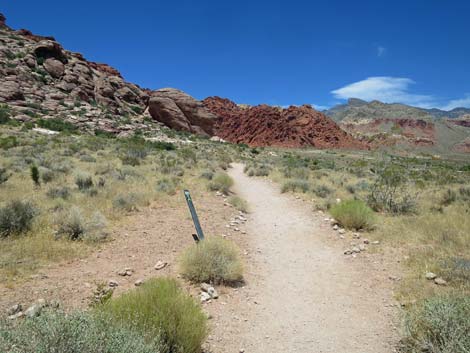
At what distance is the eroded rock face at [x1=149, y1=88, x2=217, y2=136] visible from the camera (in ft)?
157

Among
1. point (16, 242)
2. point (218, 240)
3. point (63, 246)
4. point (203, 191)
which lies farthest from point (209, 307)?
point (203, 191)

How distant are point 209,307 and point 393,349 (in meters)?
2.33

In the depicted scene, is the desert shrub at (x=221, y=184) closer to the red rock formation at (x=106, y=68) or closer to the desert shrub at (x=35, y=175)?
the desert shrub at (x=35, y=175)

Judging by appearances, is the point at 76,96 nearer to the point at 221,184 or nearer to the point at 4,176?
the point at 4,176

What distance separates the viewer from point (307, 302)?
14.5 ft

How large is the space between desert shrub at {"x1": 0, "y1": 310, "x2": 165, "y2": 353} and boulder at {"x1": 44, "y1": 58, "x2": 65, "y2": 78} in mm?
46183

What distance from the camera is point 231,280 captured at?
497 centimetres

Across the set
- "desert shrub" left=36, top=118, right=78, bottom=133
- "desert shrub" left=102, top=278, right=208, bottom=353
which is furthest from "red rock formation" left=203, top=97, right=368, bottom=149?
"desert shrub" left=102, top=278, right=208, bottom=353

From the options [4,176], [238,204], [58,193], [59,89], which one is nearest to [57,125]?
[59,89]

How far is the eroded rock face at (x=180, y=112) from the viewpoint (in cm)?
4797

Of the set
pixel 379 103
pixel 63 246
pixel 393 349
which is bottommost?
pixel 393 349

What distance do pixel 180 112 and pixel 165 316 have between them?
48.5 m

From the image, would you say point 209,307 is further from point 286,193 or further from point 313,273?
point 286,193

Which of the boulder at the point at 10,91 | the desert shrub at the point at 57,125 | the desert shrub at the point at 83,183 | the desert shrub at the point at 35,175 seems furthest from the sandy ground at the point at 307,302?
the boulder at the point at 10,91
